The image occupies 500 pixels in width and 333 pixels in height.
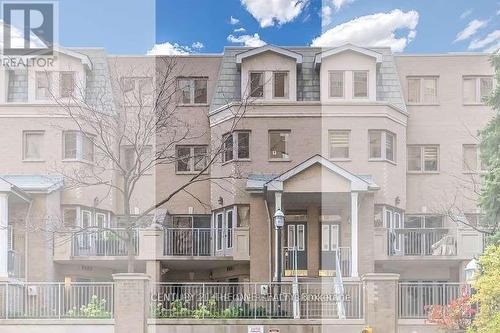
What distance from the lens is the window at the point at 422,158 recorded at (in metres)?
21.7

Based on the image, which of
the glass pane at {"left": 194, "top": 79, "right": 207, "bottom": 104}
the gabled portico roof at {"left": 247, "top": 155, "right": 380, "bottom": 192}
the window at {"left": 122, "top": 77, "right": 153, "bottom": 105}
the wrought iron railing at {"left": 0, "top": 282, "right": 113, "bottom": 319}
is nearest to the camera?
the wrought iron railing at {"left": 0, "top": 282, "right": 113, "bottom": 319}

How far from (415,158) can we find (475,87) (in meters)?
2.36

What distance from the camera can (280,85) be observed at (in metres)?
21.0

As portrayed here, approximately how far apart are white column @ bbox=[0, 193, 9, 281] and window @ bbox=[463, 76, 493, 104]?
38.1ft

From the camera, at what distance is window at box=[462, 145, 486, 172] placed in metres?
21.4

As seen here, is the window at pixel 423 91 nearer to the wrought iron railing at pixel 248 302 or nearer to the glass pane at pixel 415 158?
the glass pane at pixel 415 158

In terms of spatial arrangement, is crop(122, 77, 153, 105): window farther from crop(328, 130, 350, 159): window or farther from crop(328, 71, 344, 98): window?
crop(328, 130, 350, 159): window

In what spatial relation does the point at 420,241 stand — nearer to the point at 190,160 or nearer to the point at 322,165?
the point at 322,165

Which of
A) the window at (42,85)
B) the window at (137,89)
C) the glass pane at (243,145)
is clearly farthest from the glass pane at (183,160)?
the window at (42,85)

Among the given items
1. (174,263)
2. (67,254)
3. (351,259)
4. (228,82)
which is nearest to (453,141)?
(351,259)

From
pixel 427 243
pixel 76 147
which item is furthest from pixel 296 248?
pixel 76 147

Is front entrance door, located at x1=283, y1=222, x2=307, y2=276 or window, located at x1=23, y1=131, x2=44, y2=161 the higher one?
window, located at x1=23, y1=131, x2=44, y2=161

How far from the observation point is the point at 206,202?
21.7 m

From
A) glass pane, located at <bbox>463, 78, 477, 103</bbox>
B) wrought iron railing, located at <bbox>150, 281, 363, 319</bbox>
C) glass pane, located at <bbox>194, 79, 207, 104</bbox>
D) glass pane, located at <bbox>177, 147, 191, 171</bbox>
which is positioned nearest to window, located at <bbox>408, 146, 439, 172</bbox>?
glass pane, located at <bbox>463, 78, 477, 103</bbox>
